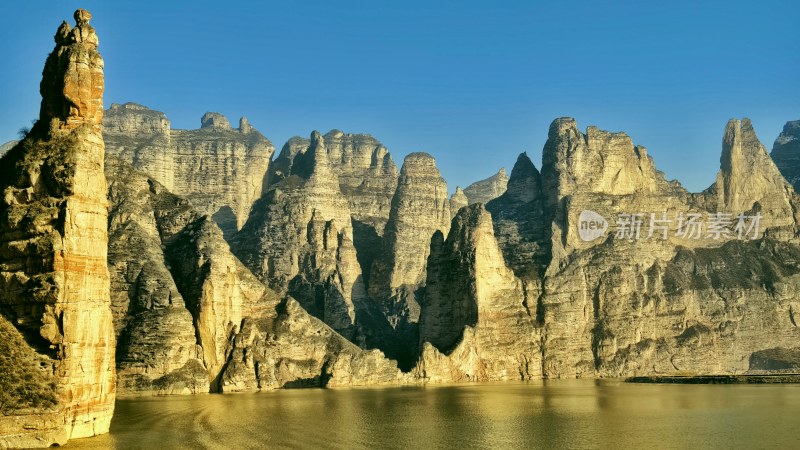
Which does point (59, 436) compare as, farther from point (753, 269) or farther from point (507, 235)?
point (753, 269)

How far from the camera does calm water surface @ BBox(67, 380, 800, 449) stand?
5409cm

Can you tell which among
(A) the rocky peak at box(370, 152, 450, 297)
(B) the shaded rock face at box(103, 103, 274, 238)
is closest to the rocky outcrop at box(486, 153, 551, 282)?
(A) the rocky peak at box(370, 152, 450, 297)

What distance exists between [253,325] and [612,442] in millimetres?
61560

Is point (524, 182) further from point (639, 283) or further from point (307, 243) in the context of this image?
point (307, 243)

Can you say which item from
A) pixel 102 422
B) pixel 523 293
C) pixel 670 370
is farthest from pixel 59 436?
pixel 670 370

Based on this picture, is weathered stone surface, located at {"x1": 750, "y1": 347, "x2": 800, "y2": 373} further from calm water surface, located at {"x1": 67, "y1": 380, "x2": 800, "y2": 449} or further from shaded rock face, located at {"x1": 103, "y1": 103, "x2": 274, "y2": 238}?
shaded rock face, located at {"x1": 103, "y1": 103, "x2": 274, "y2": 238}

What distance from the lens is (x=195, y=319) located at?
104m

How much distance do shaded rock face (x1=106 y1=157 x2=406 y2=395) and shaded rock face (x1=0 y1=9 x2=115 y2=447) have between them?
4536 cm

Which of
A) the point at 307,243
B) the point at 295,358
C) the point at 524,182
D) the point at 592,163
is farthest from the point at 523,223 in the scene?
the point at 295,358

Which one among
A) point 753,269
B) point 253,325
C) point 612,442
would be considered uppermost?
point 753,269

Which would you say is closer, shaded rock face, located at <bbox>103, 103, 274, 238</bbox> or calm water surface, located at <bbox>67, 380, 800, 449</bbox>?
calm water surface, located at <bbox>67, 380, 800, 449</bbox>

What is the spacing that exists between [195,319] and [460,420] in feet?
150

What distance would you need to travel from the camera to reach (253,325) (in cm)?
10825

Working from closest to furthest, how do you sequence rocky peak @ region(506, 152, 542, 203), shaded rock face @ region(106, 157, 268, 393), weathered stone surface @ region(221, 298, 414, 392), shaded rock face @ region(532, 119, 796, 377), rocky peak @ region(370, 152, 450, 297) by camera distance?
shaded rock face @ region(106, 157, 268, 393), weathered stone surface @ region(221, 298, 414, 392), shaded rock face @ region(532, 119, 796, 377), rocky peak @ region(506, 152, 542, 203), rocky peak @ region(370, 152, 450, 297)
